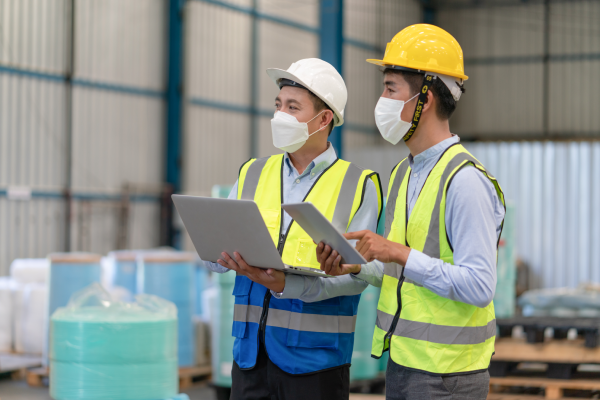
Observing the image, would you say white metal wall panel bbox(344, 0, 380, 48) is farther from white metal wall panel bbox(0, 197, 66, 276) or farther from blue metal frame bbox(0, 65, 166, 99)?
white metal wall panel bbox(0, 197, 66, 276)

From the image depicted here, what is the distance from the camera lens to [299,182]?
2.46 m

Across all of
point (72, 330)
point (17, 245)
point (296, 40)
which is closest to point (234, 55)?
point (296, 40)

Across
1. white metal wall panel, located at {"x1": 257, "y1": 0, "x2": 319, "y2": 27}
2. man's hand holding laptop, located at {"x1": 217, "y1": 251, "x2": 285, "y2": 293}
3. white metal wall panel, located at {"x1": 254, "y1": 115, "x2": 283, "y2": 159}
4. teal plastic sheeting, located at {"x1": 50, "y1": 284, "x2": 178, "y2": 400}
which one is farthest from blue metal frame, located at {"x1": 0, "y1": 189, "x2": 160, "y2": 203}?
man's hand holding laptop, located at {"x1": 217, "y1": 251, "x2": 285, "y2": 293}

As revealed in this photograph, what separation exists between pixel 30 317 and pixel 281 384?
227 inches

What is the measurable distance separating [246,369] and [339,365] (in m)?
0.32

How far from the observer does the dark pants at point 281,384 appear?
2.26 m

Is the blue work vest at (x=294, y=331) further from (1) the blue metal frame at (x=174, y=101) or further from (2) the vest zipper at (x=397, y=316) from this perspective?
(1) the blue metal frame at (x=174, y=101)

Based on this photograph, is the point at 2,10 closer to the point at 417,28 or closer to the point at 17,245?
the point at 17,245

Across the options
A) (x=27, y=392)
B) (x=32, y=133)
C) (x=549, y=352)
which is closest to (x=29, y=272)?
(x=27, y=392)

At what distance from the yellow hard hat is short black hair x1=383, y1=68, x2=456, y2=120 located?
25 millimetres

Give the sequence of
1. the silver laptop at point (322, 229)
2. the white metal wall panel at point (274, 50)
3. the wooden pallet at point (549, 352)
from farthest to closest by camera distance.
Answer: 1. the white metal wall panel at point (274, 50)
2. the wooden pallet at point (549, 352)
3. the silver laptop at point (322, 229)

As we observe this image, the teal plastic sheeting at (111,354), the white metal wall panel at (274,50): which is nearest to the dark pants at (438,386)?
the teal plastic sheeting at (111,354)

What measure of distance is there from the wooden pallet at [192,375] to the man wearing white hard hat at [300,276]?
471 cm

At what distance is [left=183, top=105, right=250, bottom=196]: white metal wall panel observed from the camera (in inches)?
557
